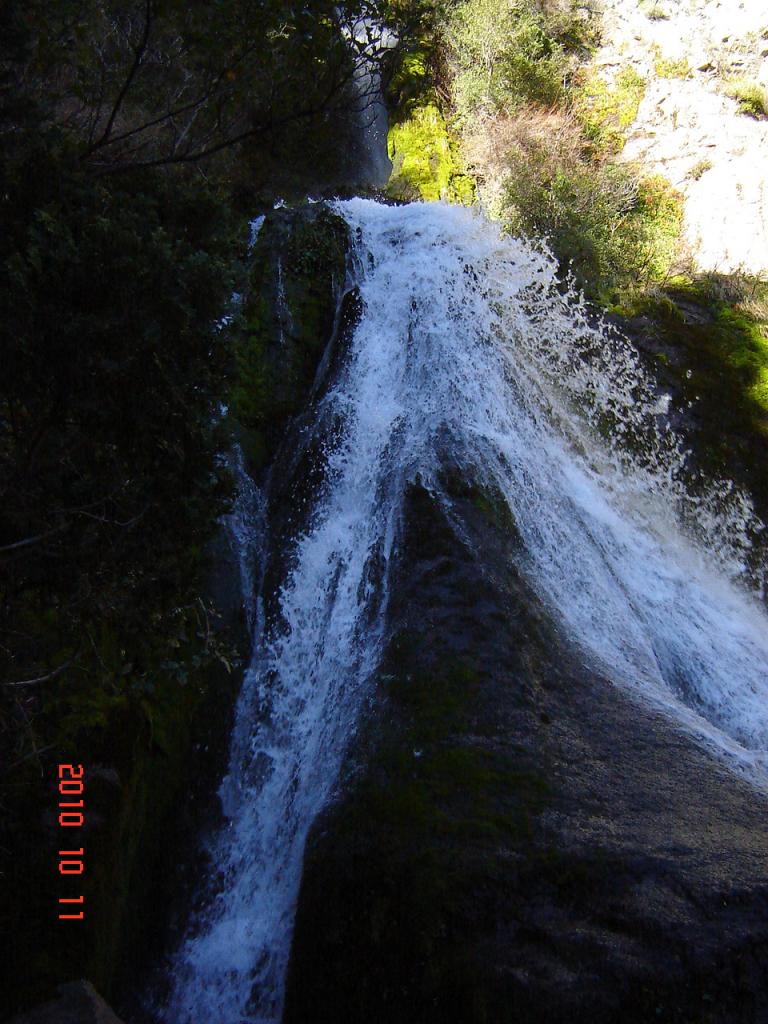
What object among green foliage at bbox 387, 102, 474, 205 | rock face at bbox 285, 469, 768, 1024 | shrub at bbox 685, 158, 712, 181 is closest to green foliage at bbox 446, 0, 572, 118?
green foliage at bbox 387, 102, 474, 205

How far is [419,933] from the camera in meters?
3.92

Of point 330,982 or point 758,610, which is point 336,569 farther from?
point 758,610

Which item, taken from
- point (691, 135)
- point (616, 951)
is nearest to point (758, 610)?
point (616, 951)

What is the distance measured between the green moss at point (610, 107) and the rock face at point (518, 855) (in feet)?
50.9

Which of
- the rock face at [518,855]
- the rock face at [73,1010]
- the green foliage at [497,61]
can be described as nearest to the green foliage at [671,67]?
the green foliage at [497,61]

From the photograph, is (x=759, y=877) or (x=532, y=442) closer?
(x=759, y=877)

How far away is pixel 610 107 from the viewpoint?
18.0 metres

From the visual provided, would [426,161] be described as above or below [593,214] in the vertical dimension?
above

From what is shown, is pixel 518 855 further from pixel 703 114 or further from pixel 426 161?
pixel 703 114

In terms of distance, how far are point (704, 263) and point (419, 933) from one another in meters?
14.8

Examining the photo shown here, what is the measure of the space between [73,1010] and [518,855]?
2420 mm

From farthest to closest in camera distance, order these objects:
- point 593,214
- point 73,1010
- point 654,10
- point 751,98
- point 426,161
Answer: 1. point 654,10
2. point 426,161
3. point 751,98
4. point 593,214
5. point 73,1010

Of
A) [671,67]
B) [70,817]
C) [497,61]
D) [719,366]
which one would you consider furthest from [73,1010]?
[671,67]

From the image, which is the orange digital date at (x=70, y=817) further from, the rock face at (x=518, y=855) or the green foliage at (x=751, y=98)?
the green foliage at (x=751, y=98)
